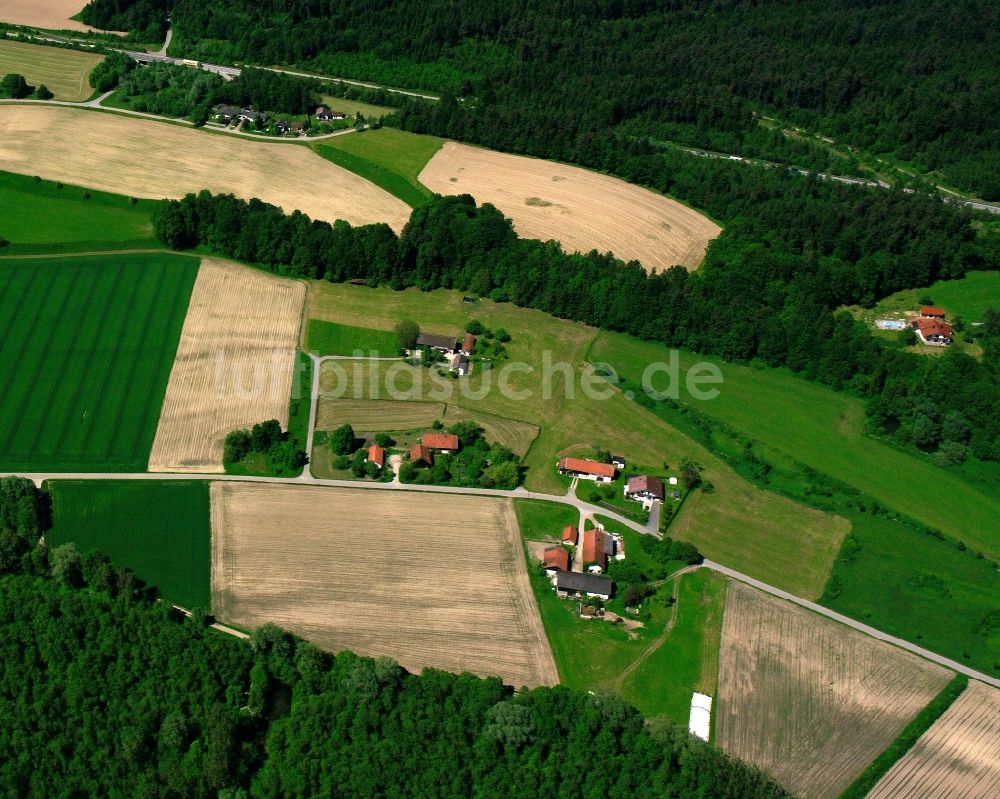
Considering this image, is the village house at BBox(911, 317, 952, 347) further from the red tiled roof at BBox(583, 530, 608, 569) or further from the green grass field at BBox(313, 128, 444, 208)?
the green grass field at BBox(313, 128, 444, 208)

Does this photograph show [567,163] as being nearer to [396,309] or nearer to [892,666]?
[396,309]

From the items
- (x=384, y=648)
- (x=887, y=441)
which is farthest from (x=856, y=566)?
(x=384, y=648)

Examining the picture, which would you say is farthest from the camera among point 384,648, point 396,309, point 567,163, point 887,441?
point 567,163

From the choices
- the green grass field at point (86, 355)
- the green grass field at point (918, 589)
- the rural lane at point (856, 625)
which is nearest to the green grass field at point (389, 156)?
the green grass field at point (86, 355)

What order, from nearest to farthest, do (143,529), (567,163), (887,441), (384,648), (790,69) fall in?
(384,648), (143,529), (887,441), (567,163), (790,69)

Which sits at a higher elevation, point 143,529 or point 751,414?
point 751,414

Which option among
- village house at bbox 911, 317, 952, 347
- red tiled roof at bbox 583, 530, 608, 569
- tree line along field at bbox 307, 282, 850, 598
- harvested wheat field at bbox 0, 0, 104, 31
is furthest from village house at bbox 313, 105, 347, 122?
red tiled roof at bbox 583, 530, 608, 569
